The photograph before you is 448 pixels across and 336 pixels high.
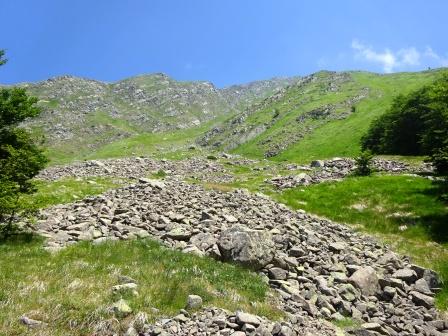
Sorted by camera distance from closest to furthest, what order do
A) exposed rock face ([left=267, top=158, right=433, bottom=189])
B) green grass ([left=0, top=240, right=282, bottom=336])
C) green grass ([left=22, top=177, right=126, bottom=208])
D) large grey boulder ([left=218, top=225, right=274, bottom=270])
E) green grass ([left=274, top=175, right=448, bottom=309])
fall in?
green grass ([left=0, top=240, right=282, bottom=336]), large grey boulder ([left=218, top=225, right=274, bottom=270]), green grass ([left=274, top=175, right=448, bottom=309]), green grass ([left=22, top=177, right=126, bottom=208]), exposed rock face ([left=267, top=158, right=433, bottom=189])

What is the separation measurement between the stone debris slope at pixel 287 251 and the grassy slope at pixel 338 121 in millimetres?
48881

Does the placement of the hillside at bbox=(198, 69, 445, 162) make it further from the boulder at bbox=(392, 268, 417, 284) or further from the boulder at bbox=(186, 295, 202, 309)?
the boulder at bbox=(186, 295, 202, 309)

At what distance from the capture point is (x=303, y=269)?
1897cm

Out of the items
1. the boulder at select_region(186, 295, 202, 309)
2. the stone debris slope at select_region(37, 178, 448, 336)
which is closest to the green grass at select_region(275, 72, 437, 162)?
the stone debris slope at select_region(37, 178, 448, 336)

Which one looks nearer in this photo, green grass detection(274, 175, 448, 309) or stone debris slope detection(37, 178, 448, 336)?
stone debris slope detection(37, 178, 448, 336)

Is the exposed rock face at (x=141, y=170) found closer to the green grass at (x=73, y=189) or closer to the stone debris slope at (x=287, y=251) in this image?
the green grass at (x=73, y=189)

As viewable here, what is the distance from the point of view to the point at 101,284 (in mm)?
13352

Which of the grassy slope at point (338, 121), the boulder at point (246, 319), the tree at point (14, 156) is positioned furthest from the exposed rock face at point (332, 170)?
the boulder at point (246, 319)

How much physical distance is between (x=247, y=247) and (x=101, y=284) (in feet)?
23.0

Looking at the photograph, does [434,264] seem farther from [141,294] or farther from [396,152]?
[396,152]

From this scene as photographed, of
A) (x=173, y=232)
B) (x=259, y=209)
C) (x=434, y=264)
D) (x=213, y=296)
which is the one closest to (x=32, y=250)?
(x=173, y=232)

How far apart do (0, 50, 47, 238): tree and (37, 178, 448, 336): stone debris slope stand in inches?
78.3

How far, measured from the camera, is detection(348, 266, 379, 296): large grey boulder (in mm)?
18469

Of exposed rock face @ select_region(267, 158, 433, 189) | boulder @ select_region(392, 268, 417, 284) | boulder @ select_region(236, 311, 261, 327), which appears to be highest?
exposed rock face @ select_region(267, 158, 433, 189)
